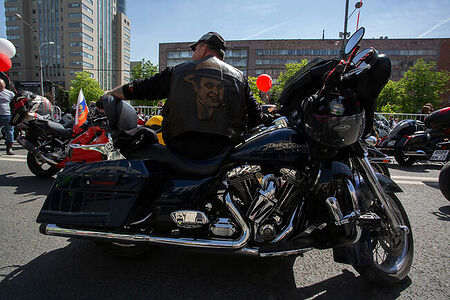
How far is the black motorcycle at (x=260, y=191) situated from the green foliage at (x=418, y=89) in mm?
42972

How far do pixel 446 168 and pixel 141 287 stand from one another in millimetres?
3981

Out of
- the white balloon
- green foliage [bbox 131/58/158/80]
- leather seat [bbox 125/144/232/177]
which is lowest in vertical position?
leather seat [bbox 125/144/232/177]

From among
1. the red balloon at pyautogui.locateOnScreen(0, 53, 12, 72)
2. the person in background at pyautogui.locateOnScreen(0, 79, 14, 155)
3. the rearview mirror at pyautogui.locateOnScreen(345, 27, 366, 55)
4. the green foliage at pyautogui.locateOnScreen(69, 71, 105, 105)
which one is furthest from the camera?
the green foliage at pyautogui.locateOnScreen(69, 71, 105, 105)

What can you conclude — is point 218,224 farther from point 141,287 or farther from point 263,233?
point 141,287

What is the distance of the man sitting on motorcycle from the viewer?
1.81 m

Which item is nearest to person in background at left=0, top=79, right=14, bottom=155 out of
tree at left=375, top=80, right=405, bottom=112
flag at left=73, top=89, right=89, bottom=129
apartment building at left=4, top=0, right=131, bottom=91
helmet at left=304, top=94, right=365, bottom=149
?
flag at left=73, top=89, right=89, bottom=129

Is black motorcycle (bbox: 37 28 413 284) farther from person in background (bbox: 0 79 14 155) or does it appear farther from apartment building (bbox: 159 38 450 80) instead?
apartment building (bbox: 159 38 450 80)

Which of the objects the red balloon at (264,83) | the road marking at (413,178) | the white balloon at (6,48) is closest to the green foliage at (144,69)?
the white balloon at (6,48)

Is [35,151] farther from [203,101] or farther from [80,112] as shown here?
[203,101]

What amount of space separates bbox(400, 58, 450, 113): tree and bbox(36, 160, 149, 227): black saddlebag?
48653 mm

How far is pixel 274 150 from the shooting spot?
1662 millimetres

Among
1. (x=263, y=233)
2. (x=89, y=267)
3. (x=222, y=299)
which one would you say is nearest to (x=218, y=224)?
(x=263, y=233)

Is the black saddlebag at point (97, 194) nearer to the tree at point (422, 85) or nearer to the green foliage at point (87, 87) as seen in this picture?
the tree at point (422, 85)

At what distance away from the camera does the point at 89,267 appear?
1977mm
